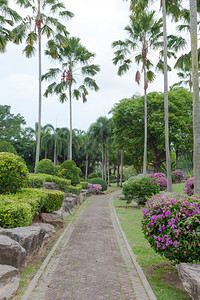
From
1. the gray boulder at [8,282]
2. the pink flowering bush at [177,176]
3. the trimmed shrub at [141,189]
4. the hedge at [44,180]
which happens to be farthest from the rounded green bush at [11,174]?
the pink flowering bush at [177,176]

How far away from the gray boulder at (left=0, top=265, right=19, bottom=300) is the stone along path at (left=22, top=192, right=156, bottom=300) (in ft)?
0.84

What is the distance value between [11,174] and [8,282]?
4.16 metres

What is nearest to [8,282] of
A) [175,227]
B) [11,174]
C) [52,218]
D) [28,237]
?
[28,237]

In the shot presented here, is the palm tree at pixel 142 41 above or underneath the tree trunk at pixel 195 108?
above

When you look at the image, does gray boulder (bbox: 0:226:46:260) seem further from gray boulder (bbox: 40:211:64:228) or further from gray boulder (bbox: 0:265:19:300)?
gray boulder (bbox: 40:211:64:228)

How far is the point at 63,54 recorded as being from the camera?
72.2 feet

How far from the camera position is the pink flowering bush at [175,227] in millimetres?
4594

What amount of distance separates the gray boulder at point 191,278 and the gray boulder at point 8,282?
2.79 meters

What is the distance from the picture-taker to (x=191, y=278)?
393 centimetres

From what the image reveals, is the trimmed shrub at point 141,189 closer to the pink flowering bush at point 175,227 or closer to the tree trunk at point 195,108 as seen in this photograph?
the tree trunk at point 195,108

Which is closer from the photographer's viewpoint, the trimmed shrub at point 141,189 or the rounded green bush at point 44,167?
the trimmed shrub at point 141,189

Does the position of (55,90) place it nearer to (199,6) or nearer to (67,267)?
(199,6)

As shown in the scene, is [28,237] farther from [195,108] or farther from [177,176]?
[177,176]

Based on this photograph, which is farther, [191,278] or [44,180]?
[44,180]
